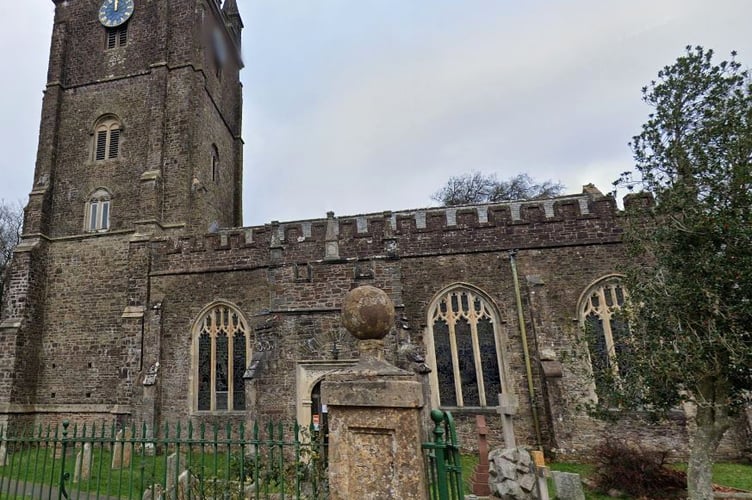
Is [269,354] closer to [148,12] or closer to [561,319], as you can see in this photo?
[561,319]

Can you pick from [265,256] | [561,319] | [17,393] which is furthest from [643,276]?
[17,393]

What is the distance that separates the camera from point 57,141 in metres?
17.8

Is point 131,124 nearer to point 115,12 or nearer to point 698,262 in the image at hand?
point 115,12

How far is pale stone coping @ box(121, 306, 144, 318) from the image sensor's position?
551 inches

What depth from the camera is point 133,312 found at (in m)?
14.1

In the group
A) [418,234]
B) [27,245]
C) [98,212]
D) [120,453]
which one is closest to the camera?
[120,453]

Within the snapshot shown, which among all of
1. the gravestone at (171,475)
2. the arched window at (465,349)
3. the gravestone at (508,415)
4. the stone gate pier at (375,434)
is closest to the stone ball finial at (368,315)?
the stone gate pier at (375,434)

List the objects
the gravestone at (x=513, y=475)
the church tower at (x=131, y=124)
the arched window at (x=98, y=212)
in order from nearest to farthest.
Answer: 1. the gravestone at (x=513, y=475)
2. the church tower at (x=131, y=124)
3. the arched window at (x=98, y=212)

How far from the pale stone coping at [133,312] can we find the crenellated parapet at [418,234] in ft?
5.79

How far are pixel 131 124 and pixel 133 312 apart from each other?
7.93m

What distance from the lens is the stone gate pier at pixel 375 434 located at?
2990 mm

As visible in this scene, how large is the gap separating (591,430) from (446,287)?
4.83m

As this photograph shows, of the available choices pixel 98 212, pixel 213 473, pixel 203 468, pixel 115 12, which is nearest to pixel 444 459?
pixel 203 468

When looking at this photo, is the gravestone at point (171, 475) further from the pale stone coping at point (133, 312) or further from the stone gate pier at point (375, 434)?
the pale stone coping at point (133, 312)
